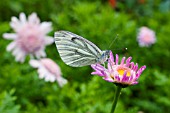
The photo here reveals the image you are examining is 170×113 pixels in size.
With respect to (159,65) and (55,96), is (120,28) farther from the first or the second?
(55,96)

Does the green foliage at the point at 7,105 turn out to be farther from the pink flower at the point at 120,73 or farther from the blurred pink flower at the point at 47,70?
the pink flower at the point at 120,73

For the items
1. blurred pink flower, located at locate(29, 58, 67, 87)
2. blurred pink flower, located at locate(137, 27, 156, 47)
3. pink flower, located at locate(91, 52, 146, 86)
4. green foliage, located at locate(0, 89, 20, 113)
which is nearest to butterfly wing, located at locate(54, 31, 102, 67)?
pink flower, located at locate(91, 52, 146, 86)

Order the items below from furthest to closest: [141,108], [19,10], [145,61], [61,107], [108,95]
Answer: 1. [19,10]
2. [145,61]
3. [141,108]
4. [108,95]
5. [61,107]

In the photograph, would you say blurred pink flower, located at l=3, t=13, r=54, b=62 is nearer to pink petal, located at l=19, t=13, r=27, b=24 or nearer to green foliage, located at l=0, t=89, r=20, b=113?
pink petal, located at l=19, t=13, r=27, b=24

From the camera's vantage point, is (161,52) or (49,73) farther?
(161,52)

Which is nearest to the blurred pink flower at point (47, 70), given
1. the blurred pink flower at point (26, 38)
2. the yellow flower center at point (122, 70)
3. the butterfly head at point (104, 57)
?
the blurred pink flower at point (26, 38)

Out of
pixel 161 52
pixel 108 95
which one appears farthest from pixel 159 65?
pixel 108 95

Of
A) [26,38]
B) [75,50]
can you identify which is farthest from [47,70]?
[75,50]
